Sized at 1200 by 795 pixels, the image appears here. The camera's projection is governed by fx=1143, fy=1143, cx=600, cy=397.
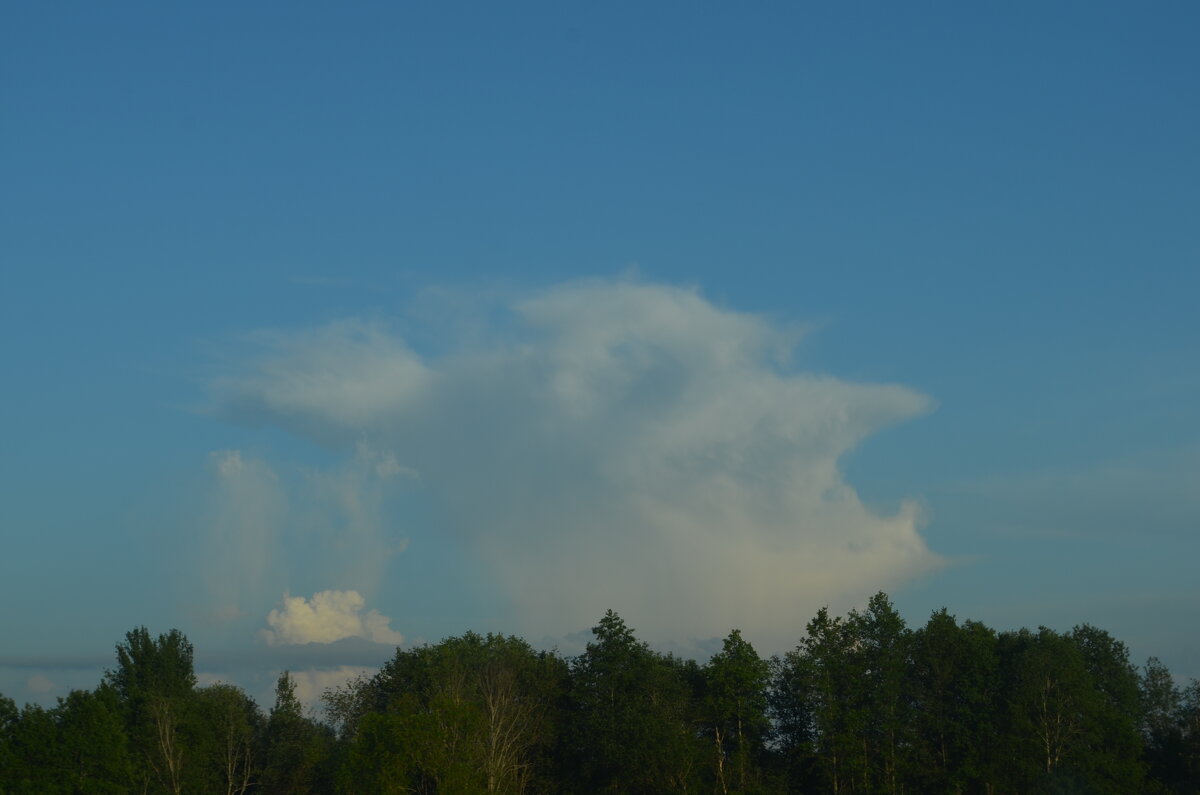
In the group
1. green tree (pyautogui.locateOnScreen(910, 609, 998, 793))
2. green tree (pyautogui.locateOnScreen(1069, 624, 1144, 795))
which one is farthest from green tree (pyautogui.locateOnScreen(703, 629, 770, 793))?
green tree (pyautogui.locateOnScreen(1069, 624, 1144, 795))

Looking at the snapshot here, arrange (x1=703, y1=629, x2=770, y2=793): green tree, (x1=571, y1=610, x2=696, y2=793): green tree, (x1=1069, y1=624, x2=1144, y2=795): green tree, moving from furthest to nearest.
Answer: (x1=703, y1=629, x2=770, y2=793): green tree < (x1=571, y1=610, x2=696, y2=793): green tree < (x1=1069, y1=624, x2=1144, y2=795): green tree

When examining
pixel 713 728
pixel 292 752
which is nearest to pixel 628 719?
pixel 713 728

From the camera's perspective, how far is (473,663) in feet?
363

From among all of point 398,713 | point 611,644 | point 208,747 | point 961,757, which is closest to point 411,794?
point 398,713

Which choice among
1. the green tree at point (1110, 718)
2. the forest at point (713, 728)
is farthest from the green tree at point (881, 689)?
the green tree at point (1110, 718)

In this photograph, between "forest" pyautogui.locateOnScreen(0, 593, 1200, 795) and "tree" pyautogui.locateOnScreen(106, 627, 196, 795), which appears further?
"tree" pyautogui.locateOnScreen(106, 627, 196, 795)

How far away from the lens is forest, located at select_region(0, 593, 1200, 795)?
8550 centimetres

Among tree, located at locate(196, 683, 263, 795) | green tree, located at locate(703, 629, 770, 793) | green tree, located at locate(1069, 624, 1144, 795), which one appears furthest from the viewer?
tree, located at locate(196, 683, 263, 795)

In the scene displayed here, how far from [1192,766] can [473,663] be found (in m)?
62.7

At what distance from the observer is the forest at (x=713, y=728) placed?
281 feet

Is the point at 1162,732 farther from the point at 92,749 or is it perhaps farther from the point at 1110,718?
the point at 92,749

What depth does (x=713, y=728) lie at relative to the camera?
322 ft

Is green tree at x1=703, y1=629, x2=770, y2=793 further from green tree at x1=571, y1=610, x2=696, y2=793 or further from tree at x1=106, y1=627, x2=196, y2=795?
tree at x1=106, y1=627, x2=196, y2=795

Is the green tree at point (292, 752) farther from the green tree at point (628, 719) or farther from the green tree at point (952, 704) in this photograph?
the green tree at point (952, 704)
